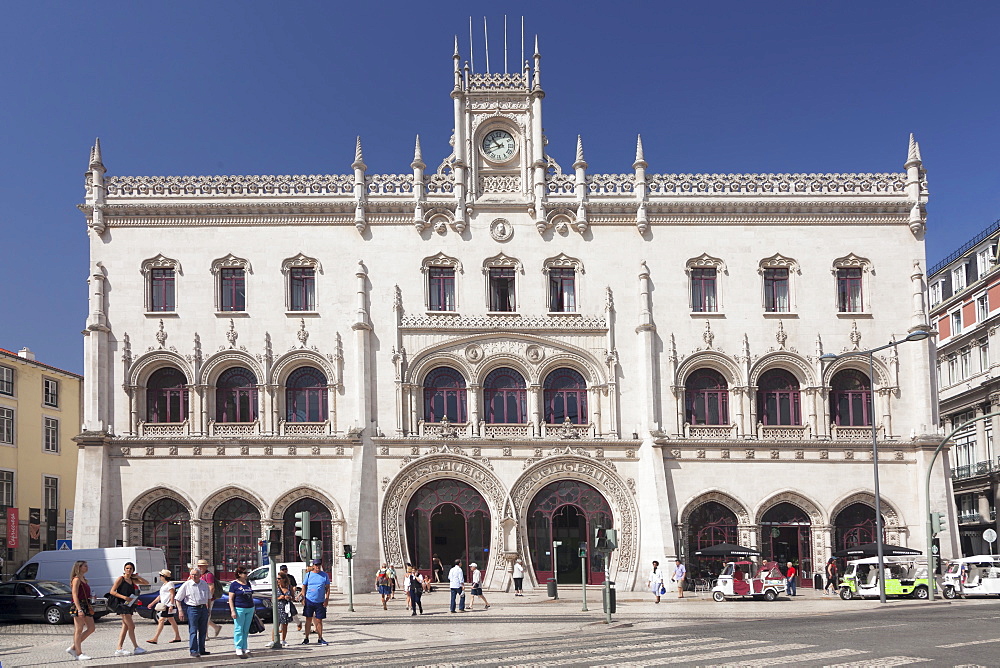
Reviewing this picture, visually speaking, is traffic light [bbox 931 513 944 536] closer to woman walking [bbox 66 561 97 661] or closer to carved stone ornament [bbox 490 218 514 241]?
carved stone ornament [bbox 490 218 514 241]

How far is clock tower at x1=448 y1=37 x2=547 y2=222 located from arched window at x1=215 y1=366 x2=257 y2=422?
12.2 meters

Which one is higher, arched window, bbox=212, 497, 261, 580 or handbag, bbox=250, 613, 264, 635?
arched window, bbox=212, 497, 261, 580

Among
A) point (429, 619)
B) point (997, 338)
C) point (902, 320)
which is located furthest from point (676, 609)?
point (997, 338)

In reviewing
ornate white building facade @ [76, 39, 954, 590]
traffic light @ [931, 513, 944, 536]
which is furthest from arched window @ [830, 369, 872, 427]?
traffic light @ [931, 513, 944, 536]

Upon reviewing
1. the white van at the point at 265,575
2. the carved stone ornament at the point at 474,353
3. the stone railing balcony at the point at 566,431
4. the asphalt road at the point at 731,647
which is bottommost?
the asphalt road at the point at 731,647

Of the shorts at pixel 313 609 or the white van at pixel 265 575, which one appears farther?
the white van at pixel 265 575

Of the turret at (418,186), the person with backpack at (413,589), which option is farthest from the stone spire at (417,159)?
the person with backpack at (413,589)

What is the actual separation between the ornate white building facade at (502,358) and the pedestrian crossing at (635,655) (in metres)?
20.6

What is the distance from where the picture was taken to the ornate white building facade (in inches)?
1768

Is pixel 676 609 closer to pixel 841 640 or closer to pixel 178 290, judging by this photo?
pixel 841 640

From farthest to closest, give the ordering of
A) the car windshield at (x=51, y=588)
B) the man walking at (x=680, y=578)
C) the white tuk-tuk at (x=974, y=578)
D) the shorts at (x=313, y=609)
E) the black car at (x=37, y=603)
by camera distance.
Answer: the man walking at (x=680, y=578), the white tuk-tuk at (x=974, y=578), the car windshield at (x=51, y=588), the black car at (x=37, y=603), the shorts at (x=313, y=609)

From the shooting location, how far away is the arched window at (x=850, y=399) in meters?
46.8

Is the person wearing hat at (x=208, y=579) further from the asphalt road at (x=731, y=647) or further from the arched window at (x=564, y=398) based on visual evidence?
the arched window at (x=564, y=398)

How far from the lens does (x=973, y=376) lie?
6112 cm
